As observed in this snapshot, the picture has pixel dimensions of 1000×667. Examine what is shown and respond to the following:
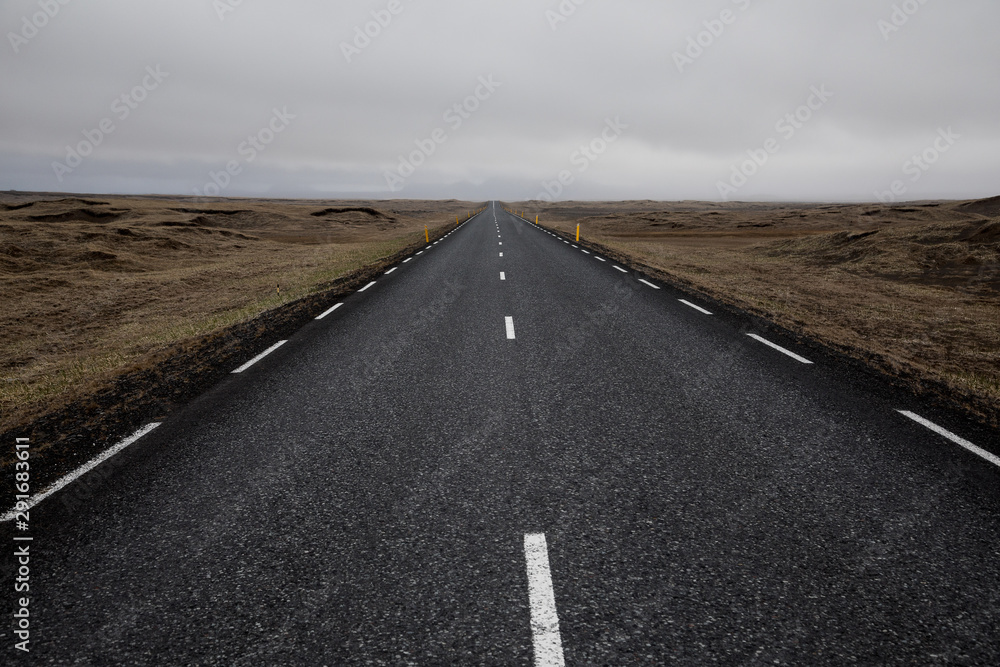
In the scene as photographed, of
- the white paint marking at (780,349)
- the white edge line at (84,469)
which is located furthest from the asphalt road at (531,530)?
the white paint marking at (780,349)

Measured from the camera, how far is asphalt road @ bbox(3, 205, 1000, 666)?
2.57m

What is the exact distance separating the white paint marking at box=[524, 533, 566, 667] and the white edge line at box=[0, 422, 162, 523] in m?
3.67

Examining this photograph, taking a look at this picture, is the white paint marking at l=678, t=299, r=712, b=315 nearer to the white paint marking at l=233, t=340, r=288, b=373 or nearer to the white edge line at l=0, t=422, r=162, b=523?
the white paint marking at l=233, t=340, r=288, b=373

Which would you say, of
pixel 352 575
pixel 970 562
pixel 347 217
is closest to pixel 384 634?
pixel 352 575

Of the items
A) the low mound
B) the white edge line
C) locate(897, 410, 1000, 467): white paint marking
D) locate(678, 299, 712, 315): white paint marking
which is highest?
the low mound

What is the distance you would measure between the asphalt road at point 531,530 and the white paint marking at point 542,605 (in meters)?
0.01

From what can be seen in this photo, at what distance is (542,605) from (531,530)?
650mm

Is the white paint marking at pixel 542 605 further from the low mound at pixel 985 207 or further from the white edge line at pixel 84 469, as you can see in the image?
the low mound at pixel 985 207

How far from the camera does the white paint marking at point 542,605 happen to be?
245cm

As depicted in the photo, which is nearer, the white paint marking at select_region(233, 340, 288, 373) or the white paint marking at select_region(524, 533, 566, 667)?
the white paint marking at select_region(524, 533, 566, 667)

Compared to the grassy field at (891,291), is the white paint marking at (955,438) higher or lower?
lower

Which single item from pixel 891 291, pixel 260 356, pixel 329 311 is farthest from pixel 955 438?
pixel 891 291

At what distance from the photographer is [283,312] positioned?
11.0 meters

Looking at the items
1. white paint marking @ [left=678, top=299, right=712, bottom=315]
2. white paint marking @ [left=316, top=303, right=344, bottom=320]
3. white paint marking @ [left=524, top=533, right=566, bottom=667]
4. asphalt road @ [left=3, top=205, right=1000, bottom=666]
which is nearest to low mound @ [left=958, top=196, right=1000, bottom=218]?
white paint marking @ [left=678, top=299, right=712, bottom=315]
